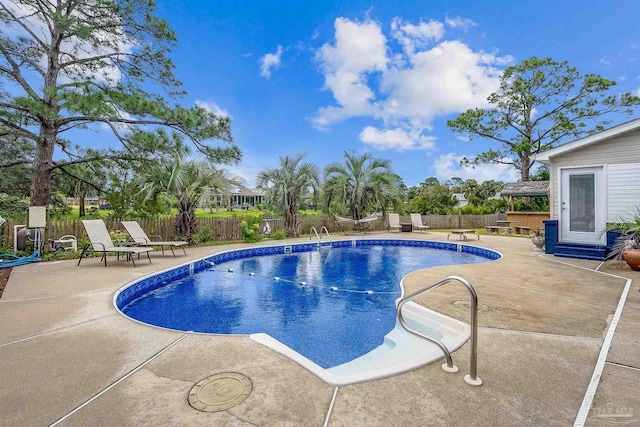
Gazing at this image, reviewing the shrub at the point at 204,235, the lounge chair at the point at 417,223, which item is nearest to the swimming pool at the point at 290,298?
the shrub at the point at 204,235

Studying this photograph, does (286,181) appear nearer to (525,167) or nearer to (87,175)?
(87,175)

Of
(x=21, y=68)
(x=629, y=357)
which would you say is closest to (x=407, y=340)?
(x=629, y=357)

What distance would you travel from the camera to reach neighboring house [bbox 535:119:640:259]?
23.7 ft

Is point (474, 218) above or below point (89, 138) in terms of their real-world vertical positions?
below

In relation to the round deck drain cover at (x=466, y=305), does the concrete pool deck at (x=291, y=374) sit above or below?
below

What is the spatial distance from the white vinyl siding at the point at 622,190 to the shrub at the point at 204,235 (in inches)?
497

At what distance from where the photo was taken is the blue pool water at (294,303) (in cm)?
420

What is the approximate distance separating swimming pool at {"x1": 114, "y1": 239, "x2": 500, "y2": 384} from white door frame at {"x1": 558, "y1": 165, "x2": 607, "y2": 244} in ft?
7.49

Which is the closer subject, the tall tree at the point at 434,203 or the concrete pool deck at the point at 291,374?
the concrete pool deck at the point at 291,374

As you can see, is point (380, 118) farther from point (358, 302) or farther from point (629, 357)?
point (629, 357)

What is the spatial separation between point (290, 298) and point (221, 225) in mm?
8074

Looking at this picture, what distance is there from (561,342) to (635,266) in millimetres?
5042

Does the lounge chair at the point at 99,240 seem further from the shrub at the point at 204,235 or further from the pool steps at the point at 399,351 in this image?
the pool steps at the point at 399,351

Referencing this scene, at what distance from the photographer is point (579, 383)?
7.60 feet
